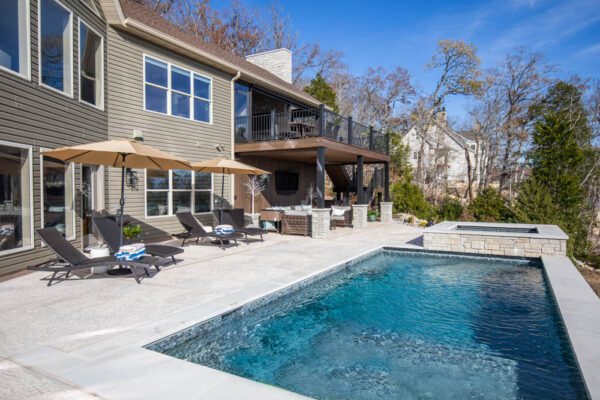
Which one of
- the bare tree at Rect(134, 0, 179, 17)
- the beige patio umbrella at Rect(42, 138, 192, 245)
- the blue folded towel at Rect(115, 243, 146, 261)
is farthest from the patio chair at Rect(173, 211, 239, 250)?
the bare tree at Rect(134, 0, 179, 17)

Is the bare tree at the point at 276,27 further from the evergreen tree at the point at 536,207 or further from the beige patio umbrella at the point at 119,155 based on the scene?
the beige patio umbrella at the point at 119,155

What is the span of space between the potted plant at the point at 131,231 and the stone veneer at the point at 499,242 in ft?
24.5

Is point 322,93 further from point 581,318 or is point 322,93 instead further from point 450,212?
point 581,318

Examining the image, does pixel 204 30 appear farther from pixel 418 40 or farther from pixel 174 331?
pixel 174 331

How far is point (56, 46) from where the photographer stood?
725 centimetres

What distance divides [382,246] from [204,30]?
22.1 metres

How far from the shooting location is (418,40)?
27734 millimetres

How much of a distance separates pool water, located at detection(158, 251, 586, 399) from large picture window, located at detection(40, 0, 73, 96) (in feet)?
20.7

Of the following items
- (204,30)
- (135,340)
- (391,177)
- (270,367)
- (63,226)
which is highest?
(204,30)

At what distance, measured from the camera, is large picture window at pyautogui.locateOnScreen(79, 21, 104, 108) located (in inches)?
322

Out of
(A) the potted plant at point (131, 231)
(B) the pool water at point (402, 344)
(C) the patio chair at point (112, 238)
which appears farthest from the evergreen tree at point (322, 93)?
(B) the pool water at point (402, 344)

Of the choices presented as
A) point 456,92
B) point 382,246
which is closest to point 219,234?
point 382,246

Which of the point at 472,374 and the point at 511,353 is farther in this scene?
the point at 511,353

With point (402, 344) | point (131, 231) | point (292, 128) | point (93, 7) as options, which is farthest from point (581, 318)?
point (292, 128)
